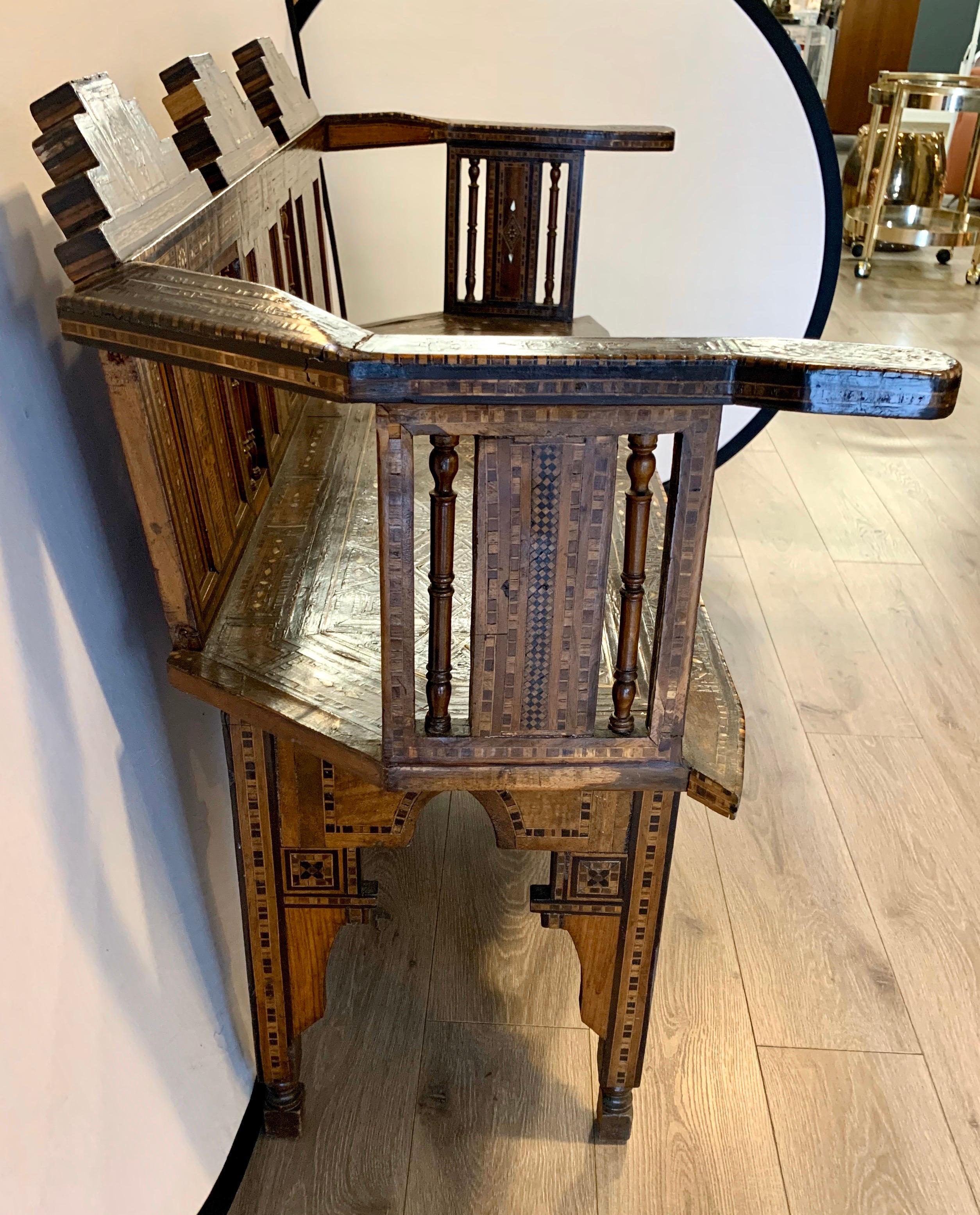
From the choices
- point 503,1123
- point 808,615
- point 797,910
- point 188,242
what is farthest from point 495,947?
point 808,615

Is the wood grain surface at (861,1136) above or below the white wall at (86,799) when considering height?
below

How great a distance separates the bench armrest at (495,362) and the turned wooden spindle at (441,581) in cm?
6

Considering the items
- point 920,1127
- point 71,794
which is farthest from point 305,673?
point 920,1127

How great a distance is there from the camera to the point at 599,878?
1130 mm

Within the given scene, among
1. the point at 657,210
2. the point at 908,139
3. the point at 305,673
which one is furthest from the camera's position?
the point at 908,139

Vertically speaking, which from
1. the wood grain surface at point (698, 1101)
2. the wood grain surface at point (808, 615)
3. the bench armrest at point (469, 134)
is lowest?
the wood grain surface at point (808, 615)

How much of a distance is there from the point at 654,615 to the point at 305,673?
39 cm

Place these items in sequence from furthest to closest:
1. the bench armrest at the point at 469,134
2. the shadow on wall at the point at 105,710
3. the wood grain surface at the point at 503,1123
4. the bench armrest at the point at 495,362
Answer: the bench armrest at the point at 469,134, the wood grain surface at the point at 503,1123, the shadow on wall at the point at 105,710, the bench armrest at the point at 495,362

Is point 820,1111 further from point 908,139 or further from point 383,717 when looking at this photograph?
point 908,139

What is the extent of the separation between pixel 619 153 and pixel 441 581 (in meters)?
1.93

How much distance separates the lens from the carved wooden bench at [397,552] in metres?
0.79

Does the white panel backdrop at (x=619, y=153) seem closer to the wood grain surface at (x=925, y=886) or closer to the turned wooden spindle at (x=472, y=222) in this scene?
the turned wooden spindle at (x=472, y=222)

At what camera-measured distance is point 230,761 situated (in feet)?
3.54

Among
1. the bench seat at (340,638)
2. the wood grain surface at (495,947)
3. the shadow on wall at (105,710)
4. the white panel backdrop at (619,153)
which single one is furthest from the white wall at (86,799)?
the white panel backdrop at (619,153)
